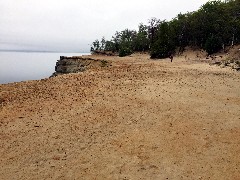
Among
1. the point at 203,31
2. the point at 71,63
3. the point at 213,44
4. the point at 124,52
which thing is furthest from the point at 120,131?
the point at 124,52

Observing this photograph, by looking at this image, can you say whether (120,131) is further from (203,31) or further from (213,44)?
(203,31)

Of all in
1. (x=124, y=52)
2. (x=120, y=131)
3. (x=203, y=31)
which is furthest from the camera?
(x=124, y=52)

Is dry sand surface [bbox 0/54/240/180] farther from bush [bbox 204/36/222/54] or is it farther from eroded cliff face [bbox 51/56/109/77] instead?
bush [bbox 204/36/222/54]

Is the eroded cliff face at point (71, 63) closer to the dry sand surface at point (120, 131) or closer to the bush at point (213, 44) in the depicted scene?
the bush at point (213, 44)

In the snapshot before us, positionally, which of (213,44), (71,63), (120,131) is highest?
(213,44)

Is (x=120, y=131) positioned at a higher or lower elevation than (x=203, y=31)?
lower

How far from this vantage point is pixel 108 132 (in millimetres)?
11406

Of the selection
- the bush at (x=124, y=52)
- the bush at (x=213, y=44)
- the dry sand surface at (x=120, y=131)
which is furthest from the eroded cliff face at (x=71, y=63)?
the dry sand surface at (x=120, y=131)

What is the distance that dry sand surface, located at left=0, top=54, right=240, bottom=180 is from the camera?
877 centimetres

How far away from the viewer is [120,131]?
11.5m

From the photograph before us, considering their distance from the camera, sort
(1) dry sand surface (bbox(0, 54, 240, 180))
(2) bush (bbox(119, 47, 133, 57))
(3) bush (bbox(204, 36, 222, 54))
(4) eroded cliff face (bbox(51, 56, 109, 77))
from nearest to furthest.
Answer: (1) dry sand surface (bbox(0, 54, 240, 180)) < (4) eroded cliff face (bbox(51, 56, 109, 77)) < (3) bush (bbox(204, 36, 222, 54)) < (2) bush (bbox(119, 47, 133, 57))

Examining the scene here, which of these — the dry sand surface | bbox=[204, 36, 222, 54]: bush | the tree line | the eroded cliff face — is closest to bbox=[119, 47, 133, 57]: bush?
the tree line

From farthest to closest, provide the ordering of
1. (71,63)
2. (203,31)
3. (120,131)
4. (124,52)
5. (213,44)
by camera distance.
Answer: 1. (124,52)
2. (203,31)
3. (71,63)
4. (213,44)
5. (120,131)

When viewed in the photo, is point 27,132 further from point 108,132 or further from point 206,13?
point 206,13
